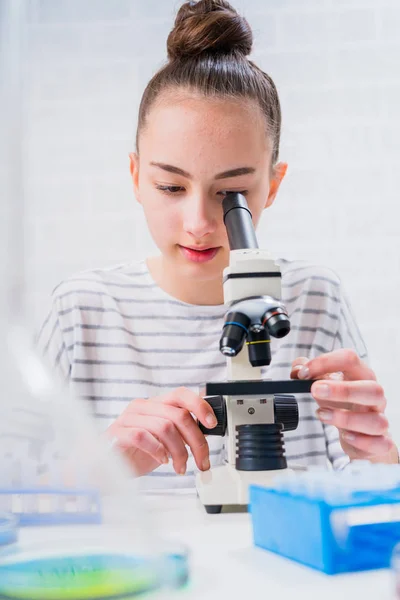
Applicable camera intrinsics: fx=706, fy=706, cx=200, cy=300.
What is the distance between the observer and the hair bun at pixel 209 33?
1360 millimetres

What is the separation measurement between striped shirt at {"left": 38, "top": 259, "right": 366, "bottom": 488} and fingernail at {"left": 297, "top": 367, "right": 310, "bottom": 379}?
46 centimetres

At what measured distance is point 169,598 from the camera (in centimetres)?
38

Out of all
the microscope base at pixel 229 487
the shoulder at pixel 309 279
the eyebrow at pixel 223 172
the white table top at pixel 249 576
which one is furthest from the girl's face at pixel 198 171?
the white table top at pixel 249 576

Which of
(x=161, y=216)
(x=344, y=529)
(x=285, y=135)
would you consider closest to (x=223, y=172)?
(x=161, y=216)

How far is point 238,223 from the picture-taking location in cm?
100

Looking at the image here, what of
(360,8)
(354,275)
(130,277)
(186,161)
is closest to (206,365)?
(130,277)

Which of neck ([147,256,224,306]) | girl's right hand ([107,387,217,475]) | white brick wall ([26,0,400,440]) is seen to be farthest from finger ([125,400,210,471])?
white brick wall ([26,0,400,440])

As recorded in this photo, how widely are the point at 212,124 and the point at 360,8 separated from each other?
5.44 feet

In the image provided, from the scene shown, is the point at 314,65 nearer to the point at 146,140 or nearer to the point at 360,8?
the point at 360,8

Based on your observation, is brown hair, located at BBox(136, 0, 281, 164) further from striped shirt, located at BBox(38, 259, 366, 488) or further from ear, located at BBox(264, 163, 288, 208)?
striped shirt, located at BBox(38, 259, 366, 488)

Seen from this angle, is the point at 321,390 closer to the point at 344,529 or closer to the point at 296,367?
the point at 296,367

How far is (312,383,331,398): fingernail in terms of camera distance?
2.71ft

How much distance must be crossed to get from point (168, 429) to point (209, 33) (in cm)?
82

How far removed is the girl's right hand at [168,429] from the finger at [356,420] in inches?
6.6
